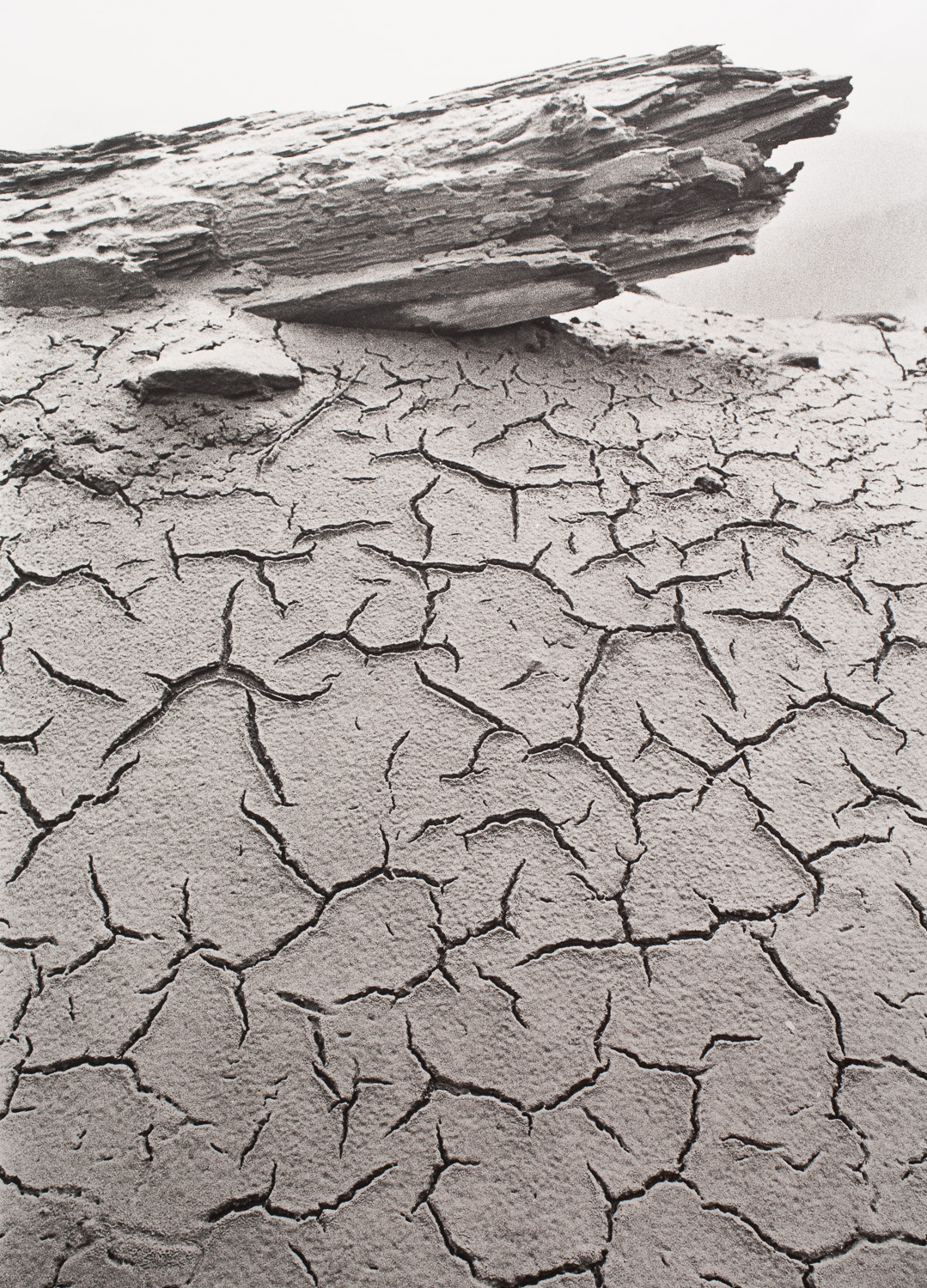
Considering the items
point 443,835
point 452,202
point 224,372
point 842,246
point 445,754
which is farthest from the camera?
point 842,246

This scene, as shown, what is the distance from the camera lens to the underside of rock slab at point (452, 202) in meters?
2.33

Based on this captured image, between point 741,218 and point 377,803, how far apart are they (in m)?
2.32

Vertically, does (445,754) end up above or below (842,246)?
below

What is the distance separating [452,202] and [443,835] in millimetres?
1980

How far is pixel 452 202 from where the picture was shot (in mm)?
2342

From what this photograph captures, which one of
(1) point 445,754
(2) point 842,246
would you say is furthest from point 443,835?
(2) point 842,246

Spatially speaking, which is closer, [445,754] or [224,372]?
[445,754]

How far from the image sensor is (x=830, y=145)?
13.9ft

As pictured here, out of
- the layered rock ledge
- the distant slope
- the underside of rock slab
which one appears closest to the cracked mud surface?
the layered rock ledge

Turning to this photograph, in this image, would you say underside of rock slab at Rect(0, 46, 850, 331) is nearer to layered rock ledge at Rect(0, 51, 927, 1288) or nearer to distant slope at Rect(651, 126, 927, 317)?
layered rock ledge at Rect(0, 51, 927, 1288)

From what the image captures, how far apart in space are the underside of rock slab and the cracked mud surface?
0.73 feet

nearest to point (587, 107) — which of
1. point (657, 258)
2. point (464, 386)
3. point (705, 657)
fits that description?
point (657, 258)

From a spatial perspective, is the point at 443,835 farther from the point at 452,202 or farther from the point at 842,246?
the point at 842,246

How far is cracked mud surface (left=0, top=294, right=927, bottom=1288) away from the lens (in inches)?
45.5
